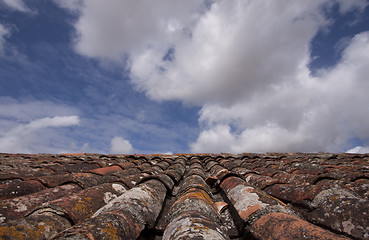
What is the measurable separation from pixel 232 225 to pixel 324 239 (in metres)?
1.12

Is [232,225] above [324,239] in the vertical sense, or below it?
below

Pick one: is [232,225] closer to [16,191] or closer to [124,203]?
[124,203]

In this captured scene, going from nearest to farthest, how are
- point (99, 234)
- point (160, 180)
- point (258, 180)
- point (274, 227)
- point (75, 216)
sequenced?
point (99, 234) → point (274, 227) → point (75, 216) → point (160, 180) → point (258, 180)

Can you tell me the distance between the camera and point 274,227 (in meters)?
1.52

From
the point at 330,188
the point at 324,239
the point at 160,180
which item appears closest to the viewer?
the point at 324,239

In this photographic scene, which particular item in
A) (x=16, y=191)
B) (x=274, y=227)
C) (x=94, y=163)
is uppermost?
(x=94, y=163)

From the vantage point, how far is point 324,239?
1156mm

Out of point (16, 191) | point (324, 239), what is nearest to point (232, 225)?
point (324, 239)

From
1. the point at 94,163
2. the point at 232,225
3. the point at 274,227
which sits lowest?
the point at 232,225

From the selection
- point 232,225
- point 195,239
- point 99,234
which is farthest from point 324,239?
point 99,234

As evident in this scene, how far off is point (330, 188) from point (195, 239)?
1.77 m

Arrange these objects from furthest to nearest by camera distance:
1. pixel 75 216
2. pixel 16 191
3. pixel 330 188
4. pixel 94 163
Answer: pixel 94 163, pixel 16 191, pixel 330 188, pixel 75 216

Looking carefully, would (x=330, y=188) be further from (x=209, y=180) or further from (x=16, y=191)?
(x=16, y=191)

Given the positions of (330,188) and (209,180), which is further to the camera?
(209,180)
